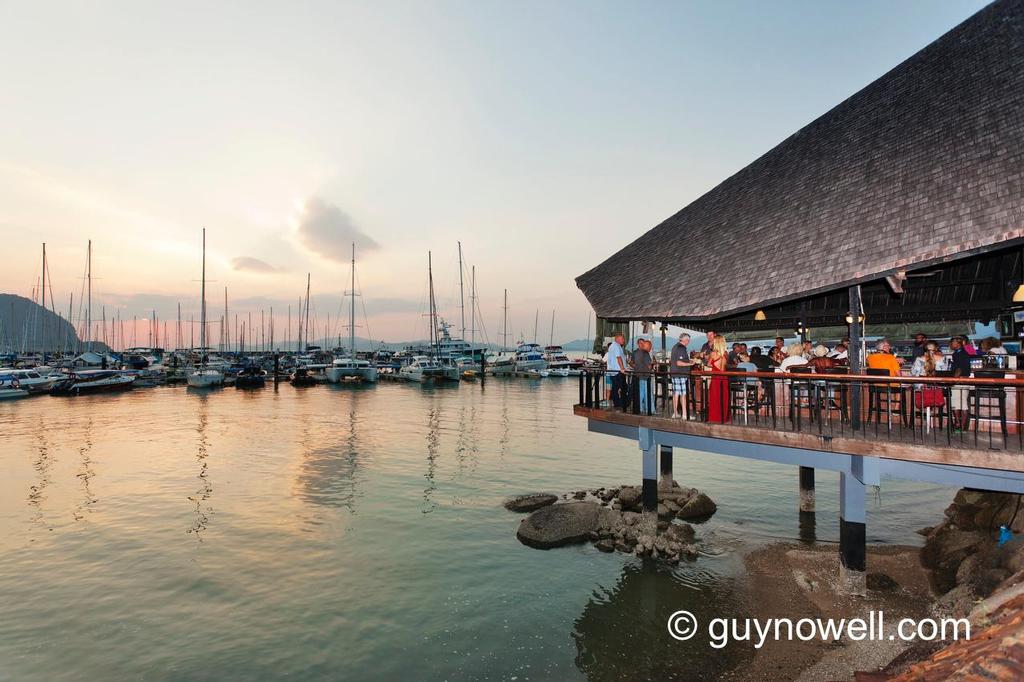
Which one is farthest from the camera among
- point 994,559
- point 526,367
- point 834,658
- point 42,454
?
point 526,367

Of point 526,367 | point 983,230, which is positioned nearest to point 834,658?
point 983,230

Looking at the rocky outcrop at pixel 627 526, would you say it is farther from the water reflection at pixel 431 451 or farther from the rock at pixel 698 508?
the water reflection at pixel 431 451

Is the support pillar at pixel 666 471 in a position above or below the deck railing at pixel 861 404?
below

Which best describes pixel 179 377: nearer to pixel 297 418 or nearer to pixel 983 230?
pixel 297 418

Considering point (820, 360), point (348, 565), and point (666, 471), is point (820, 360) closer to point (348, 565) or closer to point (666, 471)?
point (666, 471)

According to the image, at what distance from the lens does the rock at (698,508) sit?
17.7 meters

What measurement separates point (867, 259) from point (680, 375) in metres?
4.33

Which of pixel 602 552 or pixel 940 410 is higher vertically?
pixel 940 410

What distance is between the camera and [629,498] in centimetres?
1912

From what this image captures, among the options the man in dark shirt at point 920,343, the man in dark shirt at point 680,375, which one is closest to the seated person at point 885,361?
the man in dark shirt at point 920,343

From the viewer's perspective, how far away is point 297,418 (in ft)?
152

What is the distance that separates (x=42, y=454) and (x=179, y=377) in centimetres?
5704
